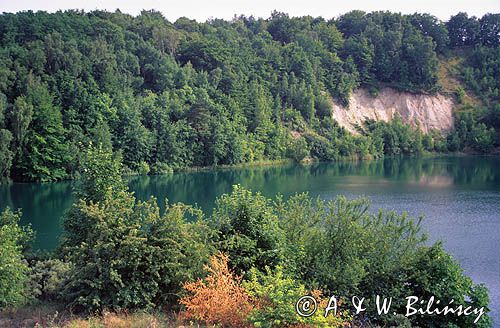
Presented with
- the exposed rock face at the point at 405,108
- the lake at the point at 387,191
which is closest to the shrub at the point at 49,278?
the lake at the point at 387,191

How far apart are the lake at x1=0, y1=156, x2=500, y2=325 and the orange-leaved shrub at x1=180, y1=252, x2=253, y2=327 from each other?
38.8 ft

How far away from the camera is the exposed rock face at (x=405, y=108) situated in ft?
373

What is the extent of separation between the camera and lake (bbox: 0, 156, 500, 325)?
32250 mm

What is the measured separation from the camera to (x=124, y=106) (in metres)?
74.3

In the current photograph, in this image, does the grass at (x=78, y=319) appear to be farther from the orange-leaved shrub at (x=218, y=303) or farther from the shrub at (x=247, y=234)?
the shrub at (x=247, y=234)

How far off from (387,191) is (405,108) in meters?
65.8

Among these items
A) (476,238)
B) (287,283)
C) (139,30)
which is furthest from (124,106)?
(287,283)

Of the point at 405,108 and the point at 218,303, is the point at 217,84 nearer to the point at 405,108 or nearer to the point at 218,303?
the point at 405,108

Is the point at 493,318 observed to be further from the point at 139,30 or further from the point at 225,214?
the point at 139,30

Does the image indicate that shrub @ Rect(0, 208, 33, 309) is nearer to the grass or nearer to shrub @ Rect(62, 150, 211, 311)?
the grass

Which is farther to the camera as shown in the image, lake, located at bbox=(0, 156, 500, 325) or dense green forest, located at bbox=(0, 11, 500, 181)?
dense green forest, located at bbox=(0, 11, 500, 181)

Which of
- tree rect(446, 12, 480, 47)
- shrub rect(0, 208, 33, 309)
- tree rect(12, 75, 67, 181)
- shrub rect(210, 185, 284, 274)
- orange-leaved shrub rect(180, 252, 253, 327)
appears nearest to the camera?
orange-leaved shrub rect(180, 252, 253, 327)

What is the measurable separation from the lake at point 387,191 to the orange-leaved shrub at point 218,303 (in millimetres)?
11812

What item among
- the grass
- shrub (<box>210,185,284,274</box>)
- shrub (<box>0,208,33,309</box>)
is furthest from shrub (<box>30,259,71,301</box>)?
shrub (<box>210,185,284,274</box>)
